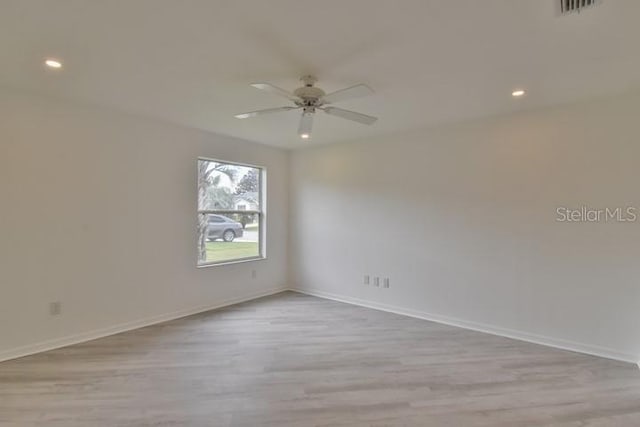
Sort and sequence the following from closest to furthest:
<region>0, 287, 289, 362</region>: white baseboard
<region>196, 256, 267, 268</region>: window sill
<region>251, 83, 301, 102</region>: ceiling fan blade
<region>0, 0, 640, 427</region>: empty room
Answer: <region>0, 0, 640, 427</region>: empty room < <region>251, 83, 301, 102</region>: ceiling fan blade < <region>0, 287, 289, 362</region>: white baseboard < <region>196, 256, 267, 268</region>: window sill

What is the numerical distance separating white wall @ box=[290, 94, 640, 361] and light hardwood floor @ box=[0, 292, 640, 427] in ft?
1.25

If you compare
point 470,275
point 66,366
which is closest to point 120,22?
point 66,366

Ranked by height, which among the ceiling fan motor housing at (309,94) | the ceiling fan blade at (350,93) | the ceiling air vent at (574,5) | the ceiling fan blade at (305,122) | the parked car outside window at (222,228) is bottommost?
the parked car outside window at (222,228)

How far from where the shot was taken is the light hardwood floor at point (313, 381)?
2.11 meters

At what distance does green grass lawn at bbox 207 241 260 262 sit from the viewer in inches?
179

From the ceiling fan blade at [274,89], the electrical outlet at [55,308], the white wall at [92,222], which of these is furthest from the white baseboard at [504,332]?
the electrical outlet at [55,308]

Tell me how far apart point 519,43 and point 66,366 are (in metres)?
4.22

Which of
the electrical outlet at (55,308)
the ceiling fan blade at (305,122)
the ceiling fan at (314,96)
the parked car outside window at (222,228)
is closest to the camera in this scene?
the ceiling fan at (314,96)

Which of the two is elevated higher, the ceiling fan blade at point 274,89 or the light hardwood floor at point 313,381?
the ceiling fan blade at point 274,89

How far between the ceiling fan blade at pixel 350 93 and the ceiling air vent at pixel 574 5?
3.58 feet

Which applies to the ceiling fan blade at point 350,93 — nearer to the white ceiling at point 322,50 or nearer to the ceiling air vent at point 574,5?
the white ceiling at point 322,50

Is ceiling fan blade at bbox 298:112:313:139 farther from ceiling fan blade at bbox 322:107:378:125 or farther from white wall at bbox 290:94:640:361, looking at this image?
white wall at bbox 290:94:640:361

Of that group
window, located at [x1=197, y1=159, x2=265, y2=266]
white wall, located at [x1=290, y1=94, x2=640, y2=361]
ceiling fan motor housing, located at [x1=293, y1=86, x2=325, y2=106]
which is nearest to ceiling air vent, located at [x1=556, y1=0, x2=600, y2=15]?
ceiling fan motor housing, located at [x1=293, y1=86, x2=325, y2=106]

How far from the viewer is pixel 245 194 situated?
5023 millimetres
